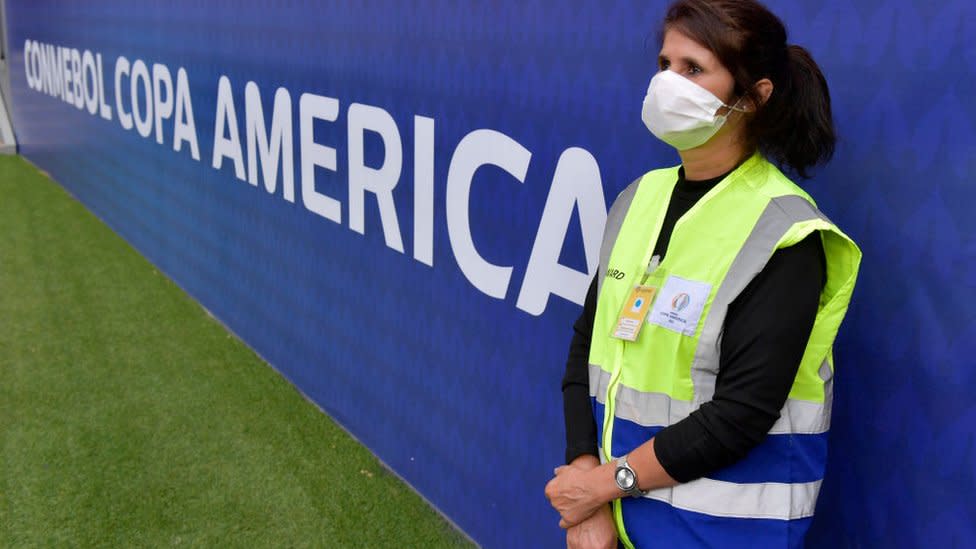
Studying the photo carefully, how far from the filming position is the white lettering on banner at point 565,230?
7.22ft

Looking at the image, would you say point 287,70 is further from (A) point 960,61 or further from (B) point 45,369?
(A) point 960,61

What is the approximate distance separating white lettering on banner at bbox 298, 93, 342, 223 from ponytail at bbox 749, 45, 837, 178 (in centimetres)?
221

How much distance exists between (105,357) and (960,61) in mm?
4076

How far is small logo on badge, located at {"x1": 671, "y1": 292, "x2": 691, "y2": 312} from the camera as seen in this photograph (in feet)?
4.54

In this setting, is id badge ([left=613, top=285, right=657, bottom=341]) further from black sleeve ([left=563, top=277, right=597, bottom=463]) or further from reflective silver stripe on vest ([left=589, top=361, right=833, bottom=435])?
black sleeve ([left=563, top=277, right=597, bottom=463])

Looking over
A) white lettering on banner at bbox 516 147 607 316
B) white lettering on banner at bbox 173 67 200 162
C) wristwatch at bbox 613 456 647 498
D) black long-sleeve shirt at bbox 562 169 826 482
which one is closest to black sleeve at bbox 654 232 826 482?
black long-sleeve shirt at bbox 562 169 826 482

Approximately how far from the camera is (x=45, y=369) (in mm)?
4285

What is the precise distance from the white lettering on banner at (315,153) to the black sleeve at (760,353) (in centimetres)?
231

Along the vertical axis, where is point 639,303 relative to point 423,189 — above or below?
above

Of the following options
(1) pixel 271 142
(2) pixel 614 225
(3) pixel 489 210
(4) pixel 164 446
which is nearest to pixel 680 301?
(2) pixel 614 225

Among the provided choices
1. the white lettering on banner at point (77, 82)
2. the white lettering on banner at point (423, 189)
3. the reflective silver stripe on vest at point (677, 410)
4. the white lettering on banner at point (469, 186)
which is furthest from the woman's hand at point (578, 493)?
the white lettering on banner at point (77, 82)

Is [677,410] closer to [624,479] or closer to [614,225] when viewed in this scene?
[624,479]

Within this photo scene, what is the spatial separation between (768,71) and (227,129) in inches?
138

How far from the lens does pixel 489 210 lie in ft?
8.59
